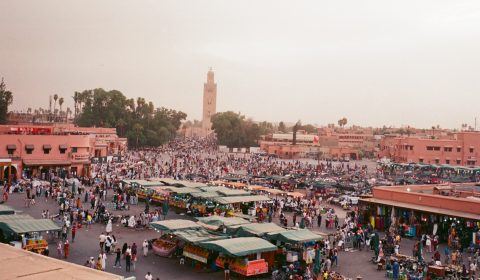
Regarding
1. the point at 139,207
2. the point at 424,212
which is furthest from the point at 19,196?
the point at 424,212

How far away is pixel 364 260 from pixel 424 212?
6184 millimetres

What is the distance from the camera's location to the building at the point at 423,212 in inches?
918

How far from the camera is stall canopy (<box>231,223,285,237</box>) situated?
1892 cm

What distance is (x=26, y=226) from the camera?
17.6 metres

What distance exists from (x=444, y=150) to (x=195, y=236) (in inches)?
2601

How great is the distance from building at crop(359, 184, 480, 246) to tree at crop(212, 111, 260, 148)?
265ft

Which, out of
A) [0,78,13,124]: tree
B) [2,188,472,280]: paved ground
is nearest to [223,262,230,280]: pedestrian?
[2,188,472,280]: paved ground

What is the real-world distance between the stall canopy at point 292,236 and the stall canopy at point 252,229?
0.35 meters

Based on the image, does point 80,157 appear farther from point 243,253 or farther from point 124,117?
point 124,117

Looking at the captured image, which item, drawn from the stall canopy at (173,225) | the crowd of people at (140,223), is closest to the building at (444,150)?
the crowd of people at (140,223)

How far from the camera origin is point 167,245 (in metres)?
19.4

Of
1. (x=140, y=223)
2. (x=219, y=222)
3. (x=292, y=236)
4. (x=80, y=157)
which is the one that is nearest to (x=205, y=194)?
(x=140, y=223)

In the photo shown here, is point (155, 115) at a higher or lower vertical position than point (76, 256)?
higher

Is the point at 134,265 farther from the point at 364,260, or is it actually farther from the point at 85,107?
the point at 85,107
